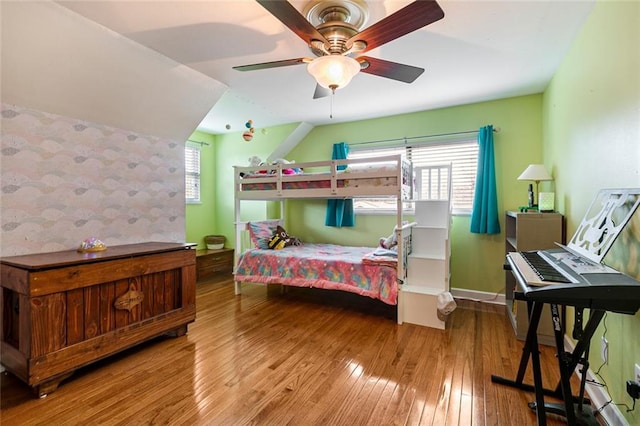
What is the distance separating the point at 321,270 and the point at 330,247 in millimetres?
837

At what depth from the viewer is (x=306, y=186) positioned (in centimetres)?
320

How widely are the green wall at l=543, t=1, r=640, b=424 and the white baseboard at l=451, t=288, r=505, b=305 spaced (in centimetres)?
135

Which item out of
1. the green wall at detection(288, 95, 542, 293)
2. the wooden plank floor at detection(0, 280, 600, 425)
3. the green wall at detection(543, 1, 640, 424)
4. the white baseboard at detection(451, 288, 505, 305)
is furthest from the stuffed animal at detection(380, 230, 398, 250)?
the green wall at detection(543, 1, 640, 424)

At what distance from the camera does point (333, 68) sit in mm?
1482

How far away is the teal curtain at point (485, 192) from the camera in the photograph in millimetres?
3238

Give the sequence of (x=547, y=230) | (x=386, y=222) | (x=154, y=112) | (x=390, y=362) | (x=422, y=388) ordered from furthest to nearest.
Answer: (x=386, y=222) < (x=154, y=112) < (x=547, y=230) < (x=390, y=362) < (x=422, y=388)

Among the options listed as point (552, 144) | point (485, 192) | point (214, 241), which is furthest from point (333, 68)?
point (214, 241)

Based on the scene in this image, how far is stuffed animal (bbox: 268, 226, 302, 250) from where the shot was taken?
12.3 feet

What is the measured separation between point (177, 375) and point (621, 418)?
2.45m

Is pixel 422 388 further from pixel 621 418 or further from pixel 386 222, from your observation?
pixel 386 222

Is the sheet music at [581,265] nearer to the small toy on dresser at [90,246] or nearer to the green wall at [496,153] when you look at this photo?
the green wall at [496,153]

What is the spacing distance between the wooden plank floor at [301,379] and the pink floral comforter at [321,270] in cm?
33

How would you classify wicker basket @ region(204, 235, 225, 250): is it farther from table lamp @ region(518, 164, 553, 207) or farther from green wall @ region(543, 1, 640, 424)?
green wall @ region(543, 1, 640, 424)

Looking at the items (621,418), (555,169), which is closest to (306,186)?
(555,169)
